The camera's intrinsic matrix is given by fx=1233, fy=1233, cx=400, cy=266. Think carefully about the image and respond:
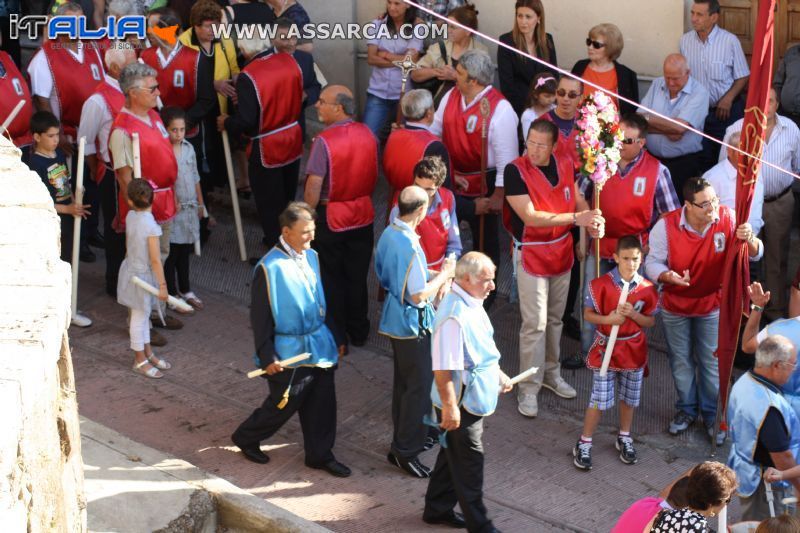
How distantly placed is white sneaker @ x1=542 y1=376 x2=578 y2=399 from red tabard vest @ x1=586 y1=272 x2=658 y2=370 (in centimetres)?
80

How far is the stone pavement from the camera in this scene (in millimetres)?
6801

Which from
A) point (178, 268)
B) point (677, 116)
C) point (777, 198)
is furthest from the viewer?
point (178, 268)

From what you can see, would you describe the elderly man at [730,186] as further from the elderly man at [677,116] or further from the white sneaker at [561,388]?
the white sneaker at [561,388]

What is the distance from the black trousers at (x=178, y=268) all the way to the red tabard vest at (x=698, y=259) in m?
3.52

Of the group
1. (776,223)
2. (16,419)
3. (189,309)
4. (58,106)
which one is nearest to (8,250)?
(16,419)

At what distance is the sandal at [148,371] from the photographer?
8047mm

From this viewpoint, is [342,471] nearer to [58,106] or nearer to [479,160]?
[479,160]

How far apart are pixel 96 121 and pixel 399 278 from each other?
125 inches

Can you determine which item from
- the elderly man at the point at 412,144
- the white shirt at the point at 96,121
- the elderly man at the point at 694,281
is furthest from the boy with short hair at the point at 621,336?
the white shirt at the point at 96,121

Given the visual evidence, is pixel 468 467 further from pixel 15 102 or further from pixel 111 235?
pixel 15 102

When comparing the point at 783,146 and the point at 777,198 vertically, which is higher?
the point at 783,146

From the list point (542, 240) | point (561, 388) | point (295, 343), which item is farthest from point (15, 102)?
point (561, 388)

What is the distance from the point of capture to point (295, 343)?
265 inches

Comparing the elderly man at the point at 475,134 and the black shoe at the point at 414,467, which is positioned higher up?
the elderly man at the point at 475,134
